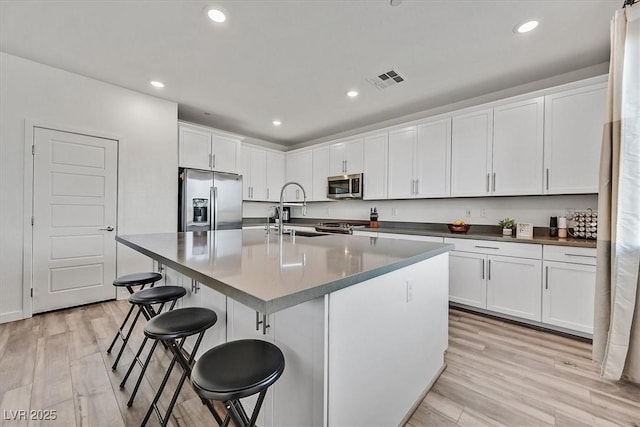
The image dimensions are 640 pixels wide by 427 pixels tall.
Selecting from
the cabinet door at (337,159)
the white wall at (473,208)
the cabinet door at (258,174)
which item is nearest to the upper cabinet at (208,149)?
the cabinet door at (258,174)

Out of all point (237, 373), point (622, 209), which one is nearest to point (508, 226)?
point (622, 209)

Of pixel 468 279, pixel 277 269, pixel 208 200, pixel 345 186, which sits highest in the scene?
pixel 345 186

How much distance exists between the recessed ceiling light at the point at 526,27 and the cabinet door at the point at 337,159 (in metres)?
2.78

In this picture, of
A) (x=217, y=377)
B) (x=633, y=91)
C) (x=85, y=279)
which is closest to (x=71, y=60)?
(x=85, y=279)

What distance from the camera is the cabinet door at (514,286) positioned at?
8.63ft

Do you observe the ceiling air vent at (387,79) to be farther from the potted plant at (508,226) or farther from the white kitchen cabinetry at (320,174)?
the potted plant at (508,226)

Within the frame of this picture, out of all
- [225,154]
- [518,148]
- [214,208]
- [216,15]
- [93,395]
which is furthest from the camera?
[225,154]

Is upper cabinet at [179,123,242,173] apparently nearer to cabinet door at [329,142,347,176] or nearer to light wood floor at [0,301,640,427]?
cabinet door at [329,142,347,176]

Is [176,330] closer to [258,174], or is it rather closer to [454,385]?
[454,385]

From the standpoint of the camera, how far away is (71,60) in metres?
2.79

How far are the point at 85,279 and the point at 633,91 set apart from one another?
526cm

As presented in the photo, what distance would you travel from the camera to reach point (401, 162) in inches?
156

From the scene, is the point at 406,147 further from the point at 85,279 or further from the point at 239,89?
the point at 85,279

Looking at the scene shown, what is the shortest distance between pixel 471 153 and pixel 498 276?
4.83ft
